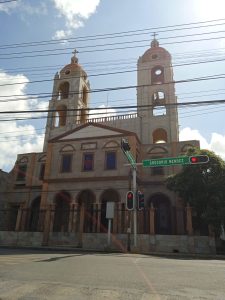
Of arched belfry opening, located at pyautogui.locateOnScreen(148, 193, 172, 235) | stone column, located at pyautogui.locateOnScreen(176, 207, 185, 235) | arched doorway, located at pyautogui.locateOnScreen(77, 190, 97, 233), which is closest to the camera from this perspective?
arched doorway, located at pyautogui.locateOnScreen(77, 190, 97, 233)

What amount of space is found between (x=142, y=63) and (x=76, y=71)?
9.76m

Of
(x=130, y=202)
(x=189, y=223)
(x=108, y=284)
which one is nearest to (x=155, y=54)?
(x=189, y=223)

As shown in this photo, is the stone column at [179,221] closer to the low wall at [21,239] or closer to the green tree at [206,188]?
the green tree at [206,188]

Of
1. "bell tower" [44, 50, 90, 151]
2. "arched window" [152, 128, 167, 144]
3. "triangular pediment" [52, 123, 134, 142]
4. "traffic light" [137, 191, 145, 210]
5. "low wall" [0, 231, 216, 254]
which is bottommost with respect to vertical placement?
"low wall" [0, 231, 216, 254]

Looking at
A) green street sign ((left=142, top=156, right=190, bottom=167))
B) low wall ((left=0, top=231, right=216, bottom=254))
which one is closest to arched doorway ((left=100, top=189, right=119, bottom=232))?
low wall ((left=0, top=231, right=216, bottom=254))

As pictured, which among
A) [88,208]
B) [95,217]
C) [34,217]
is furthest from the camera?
[34,217]

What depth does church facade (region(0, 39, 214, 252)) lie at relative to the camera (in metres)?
23.0

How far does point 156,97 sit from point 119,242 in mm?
22693

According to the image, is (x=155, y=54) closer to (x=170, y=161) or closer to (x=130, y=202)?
(x=170, y=161)

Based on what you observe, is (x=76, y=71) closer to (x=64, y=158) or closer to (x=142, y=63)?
(x=142, y=63)

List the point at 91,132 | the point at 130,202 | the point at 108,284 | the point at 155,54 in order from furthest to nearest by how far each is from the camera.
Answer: the point at 155,54, the point at 91,132, the point at 130,202, the point at 108,284

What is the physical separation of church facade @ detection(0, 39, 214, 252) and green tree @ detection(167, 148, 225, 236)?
1.18 m

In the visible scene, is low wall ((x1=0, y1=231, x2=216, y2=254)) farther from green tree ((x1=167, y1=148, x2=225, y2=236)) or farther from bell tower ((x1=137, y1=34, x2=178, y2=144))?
bell tower ((x1=137, y1=34, x2=178, y2=144))

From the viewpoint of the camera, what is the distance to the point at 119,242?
21.7m
